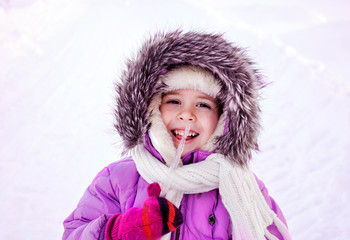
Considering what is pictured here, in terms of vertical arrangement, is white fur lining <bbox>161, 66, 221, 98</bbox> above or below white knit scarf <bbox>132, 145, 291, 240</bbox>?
above

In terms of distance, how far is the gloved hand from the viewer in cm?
109

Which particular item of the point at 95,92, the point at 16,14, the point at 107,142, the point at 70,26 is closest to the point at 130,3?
the point at 70,26

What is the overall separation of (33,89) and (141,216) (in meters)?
3.23

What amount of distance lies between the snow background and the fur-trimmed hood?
16cm

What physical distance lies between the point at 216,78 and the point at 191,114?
0.69 ft

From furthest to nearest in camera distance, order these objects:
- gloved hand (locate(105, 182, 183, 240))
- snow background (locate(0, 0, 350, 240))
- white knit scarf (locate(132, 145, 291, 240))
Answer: snow background (locate(0, 0, 350, 240)) → white knit scarf (locate(132, 145, 291, 240)) → gloved hand (locate(105, 182, 183, 240))

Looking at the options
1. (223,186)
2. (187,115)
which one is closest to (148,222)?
(223,186)

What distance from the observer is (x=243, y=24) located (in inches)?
233

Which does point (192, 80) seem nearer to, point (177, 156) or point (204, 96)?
point (204, 96)

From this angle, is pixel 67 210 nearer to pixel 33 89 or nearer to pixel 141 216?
pixel 141 216

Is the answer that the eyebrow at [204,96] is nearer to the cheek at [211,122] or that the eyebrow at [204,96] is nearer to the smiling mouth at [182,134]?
the cheek at [211,122]

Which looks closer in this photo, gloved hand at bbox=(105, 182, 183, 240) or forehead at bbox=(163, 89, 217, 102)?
gloved hand at bbox=(105, 182, 183, 240)

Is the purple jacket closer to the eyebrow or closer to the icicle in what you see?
the icicle

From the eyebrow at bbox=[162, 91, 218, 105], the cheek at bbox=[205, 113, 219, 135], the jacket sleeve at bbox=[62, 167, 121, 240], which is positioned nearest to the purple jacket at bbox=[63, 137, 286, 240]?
the jacket sleeve at bbox=[62, 167, 121, 240]
